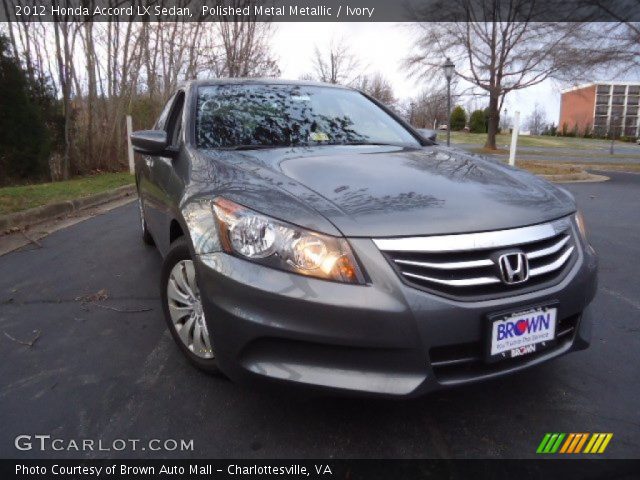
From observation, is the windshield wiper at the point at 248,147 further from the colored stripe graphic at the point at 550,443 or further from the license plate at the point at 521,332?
the colored stripe graphic at the point at 550,443

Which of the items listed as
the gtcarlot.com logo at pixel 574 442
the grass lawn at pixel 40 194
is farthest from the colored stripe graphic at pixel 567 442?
the grass lawn at pixel 40 194

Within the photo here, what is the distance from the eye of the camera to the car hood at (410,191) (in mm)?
1722

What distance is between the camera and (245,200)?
1.87m

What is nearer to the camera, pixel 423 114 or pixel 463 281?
pixel 463 281

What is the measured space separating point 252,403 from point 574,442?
51.8 inches

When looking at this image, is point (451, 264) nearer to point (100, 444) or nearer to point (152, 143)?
point (100, 444)

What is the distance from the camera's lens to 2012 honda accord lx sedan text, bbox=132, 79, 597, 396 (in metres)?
1.61

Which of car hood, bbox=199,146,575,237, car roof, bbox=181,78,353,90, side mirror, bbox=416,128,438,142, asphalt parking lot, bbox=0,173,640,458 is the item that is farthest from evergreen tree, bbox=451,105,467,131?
car hood, bbox=199,146,575,237

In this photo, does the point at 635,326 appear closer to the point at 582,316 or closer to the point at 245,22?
the point at 582,316

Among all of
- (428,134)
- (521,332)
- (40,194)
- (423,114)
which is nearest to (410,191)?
(521,332)

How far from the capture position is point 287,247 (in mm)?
1696

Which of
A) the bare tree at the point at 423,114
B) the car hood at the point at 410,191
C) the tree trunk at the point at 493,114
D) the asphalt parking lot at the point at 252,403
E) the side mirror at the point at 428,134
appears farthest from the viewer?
the bare tree at the point at 423,114

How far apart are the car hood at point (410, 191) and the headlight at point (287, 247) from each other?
0.09 m

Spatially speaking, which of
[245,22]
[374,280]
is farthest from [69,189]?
[245,22]
